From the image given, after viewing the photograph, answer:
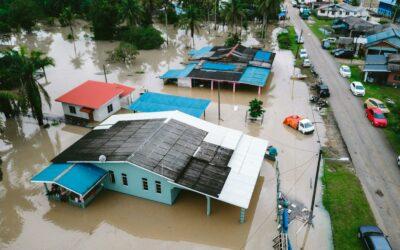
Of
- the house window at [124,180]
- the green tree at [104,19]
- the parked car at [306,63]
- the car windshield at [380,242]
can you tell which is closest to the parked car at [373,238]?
the car windshield at [380,242]

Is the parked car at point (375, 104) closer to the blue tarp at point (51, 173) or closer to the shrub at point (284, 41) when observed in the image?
the shrub at point (284, 41)

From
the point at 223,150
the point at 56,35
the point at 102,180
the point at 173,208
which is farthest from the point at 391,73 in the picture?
the point at 56,35

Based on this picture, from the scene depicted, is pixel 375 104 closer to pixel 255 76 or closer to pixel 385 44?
pixel 255 76

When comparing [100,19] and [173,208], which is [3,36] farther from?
[173,208]

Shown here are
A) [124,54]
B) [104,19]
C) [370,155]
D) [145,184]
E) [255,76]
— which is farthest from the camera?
[104,19]

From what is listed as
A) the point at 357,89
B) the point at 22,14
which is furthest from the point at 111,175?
the point at 22,14

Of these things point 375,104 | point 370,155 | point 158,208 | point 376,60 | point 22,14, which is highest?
point 22,14
